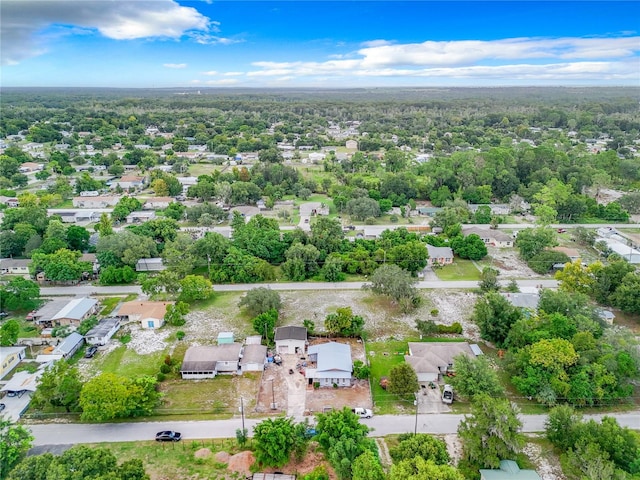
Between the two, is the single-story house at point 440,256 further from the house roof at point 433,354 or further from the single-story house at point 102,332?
the single-story house at point 102,332

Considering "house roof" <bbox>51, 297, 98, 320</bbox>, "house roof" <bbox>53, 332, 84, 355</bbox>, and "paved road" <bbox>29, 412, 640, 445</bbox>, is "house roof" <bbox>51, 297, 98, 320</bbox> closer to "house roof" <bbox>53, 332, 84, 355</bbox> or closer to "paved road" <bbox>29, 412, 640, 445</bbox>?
"house roof" <bbox>53, 332, 84, 355</bbox>

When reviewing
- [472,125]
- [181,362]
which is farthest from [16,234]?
[472,125]

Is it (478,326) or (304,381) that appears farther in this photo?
(478,326)

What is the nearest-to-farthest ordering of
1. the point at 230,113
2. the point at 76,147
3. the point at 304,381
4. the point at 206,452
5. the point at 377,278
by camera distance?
the point at 206,452
the point at 304,381
the point at 377,278
the point at 76,147
the point at 230,113

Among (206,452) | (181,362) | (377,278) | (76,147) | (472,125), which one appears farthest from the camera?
(472,125)

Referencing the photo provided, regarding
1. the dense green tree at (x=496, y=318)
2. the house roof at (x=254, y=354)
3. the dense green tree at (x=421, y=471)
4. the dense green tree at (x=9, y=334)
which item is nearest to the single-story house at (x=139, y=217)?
the dense green tree at (x=9, y=334)

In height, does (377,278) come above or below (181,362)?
above

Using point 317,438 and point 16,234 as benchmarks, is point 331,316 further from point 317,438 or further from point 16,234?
point 16,234

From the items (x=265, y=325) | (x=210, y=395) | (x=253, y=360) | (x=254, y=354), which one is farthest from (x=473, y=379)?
(x=210, y=395)

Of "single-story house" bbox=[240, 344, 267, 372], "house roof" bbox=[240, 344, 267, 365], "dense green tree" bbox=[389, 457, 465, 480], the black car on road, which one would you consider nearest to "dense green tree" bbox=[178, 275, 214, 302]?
the black car on road
